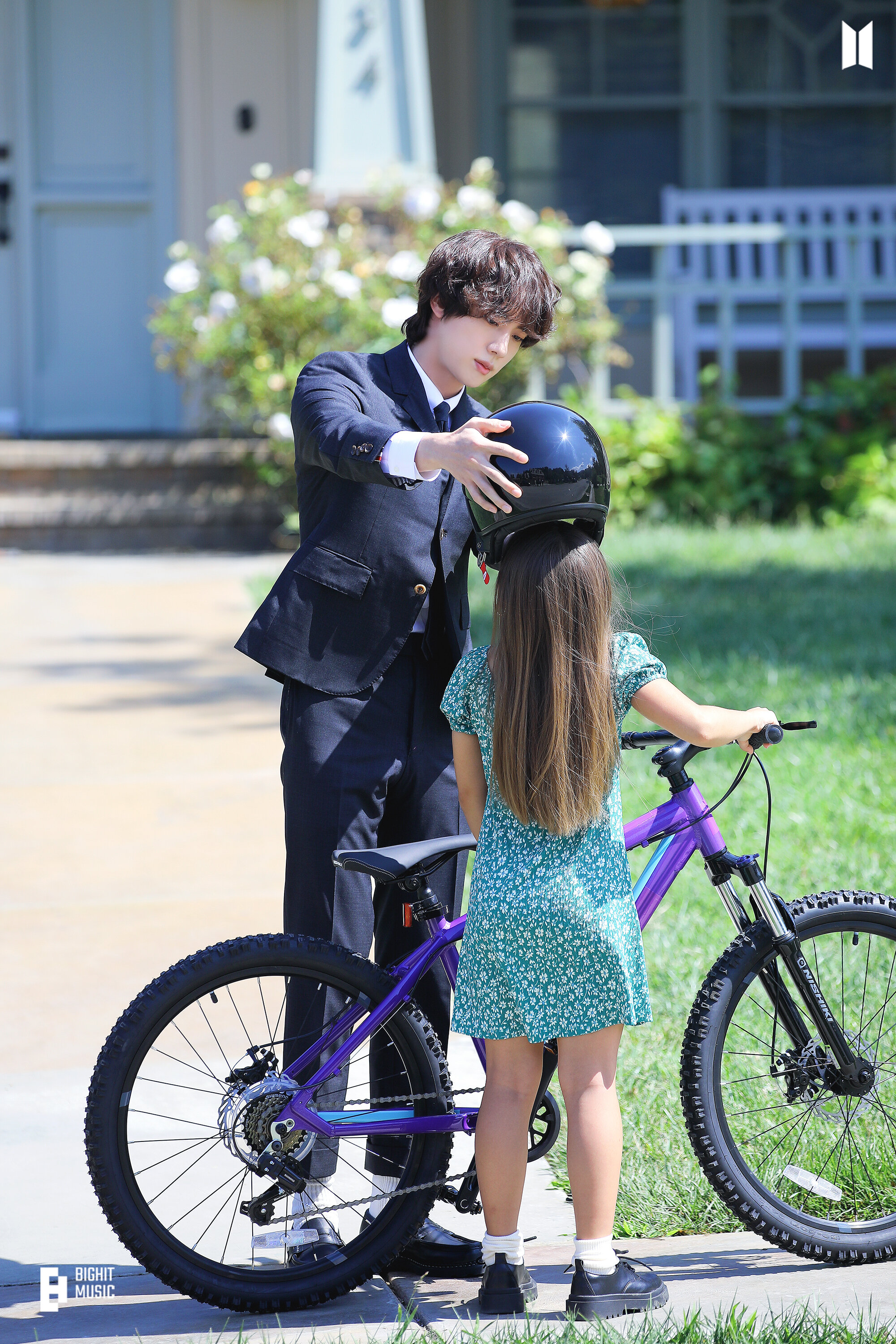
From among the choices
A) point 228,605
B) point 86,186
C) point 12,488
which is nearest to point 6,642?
point 228,605

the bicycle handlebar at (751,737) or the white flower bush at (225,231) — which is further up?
the white flower bush at (225,231)

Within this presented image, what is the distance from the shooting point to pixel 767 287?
1040 cm

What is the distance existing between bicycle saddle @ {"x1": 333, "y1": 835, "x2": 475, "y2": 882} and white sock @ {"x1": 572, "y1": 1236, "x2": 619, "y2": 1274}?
66 cm

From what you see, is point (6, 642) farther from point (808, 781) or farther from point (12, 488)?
point (808, 781)

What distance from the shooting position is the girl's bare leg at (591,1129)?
2.52 metres

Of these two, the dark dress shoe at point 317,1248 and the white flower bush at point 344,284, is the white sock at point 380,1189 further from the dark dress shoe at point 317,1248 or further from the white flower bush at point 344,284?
the white flower bush at point 344,284

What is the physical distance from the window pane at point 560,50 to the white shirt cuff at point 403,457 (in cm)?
1010

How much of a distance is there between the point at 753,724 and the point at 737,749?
3.08 m

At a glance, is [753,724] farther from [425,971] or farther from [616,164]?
[616,164]

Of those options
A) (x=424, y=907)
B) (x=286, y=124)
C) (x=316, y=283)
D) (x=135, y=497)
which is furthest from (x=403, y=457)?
(x=286, y=124)

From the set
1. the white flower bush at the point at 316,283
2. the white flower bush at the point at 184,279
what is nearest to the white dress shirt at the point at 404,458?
the white flower bush at the point at 316,283

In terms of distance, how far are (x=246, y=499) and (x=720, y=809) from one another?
542 centimetres

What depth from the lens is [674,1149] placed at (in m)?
3.18

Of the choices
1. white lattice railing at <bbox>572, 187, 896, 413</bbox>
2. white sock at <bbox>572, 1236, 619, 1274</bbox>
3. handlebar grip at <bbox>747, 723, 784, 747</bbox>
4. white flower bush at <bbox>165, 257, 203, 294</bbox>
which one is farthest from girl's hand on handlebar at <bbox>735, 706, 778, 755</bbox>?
white lattice railing at <bbox>572, 187, 896, 413</bbox>
